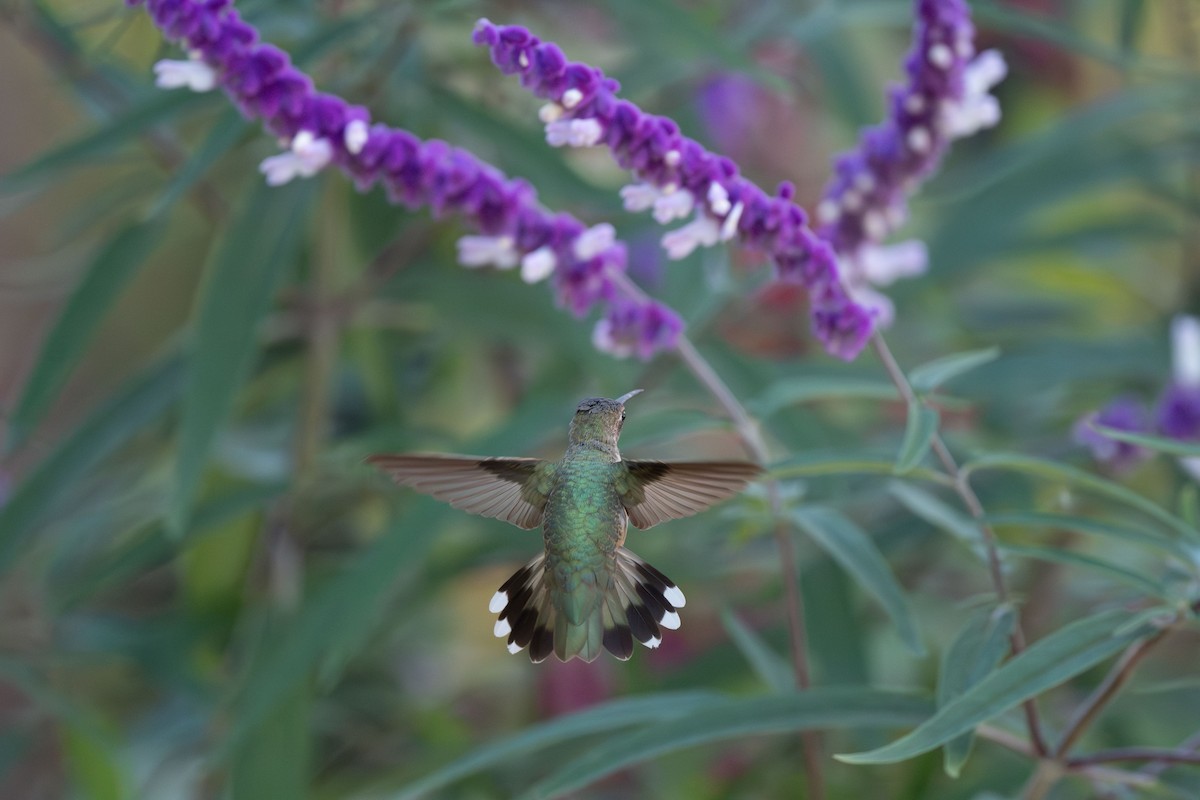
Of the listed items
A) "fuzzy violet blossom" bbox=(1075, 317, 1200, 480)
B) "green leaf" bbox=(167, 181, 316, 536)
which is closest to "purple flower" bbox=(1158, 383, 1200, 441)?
"fuzzy violet blossom" bbox=(1075, 317, 1200, 480)

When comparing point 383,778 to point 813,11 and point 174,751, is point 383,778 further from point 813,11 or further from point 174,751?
point 813,11

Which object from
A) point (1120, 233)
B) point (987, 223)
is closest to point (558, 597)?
point (987, 223)

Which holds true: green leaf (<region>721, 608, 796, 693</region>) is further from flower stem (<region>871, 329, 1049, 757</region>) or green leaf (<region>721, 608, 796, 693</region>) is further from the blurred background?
flower stem (<region>871, 329, 1049, 757</region>)

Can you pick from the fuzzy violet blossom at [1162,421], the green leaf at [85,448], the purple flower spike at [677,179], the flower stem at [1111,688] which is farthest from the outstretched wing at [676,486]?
the green leaf at [85,448]

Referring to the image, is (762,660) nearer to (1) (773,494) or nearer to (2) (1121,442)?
(1) (773,494)

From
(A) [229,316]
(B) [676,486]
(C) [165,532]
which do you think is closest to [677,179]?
(B) [676,486]

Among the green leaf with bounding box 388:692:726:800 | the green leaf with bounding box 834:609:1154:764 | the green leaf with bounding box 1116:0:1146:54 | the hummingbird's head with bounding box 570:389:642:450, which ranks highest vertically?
the green leaf with bounding box 1116:0:1146:54
